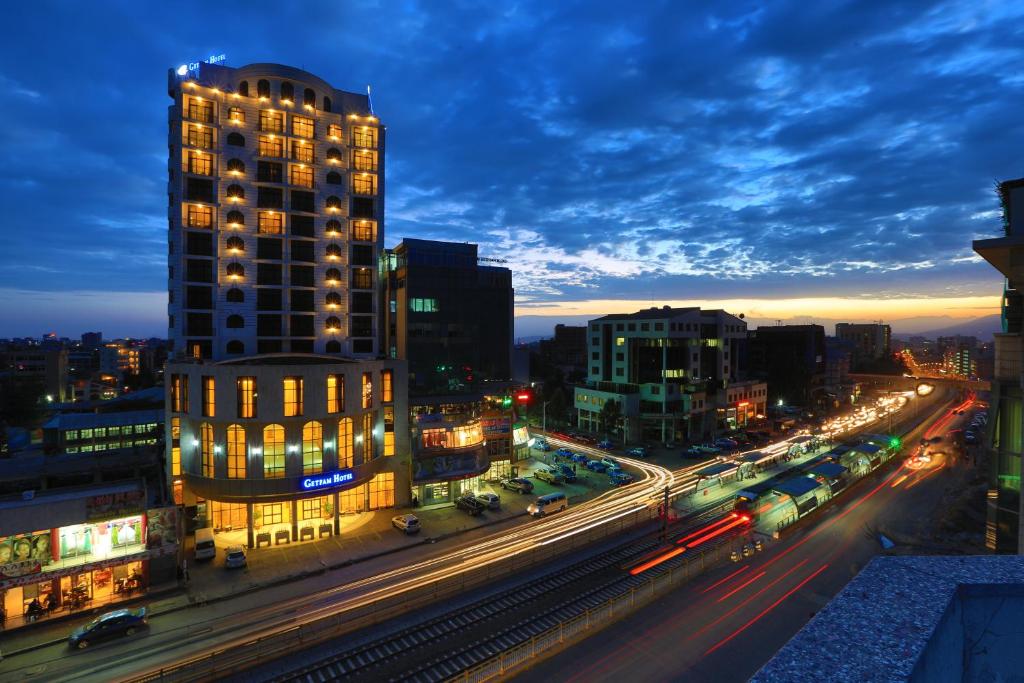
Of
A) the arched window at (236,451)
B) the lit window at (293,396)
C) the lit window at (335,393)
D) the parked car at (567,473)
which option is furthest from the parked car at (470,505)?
the arched window at (236,451)

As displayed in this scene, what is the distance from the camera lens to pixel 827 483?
48656mm

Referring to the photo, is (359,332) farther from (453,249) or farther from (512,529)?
(453,249)

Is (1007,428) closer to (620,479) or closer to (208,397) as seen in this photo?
(620,479)

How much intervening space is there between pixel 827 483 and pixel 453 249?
64662 mm

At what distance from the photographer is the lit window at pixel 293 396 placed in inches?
1618

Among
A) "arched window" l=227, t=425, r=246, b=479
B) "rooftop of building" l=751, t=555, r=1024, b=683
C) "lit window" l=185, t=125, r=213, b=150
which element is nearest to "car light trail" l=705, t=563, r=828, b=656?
"rooftop of building" l=751, t=555, r=1024, b=683

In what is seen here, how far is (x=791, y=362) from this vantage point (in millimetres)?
A: 108125

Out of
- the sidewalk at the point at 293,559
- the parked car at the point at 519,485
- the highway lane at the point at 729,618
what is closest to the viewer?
the highway lane at the point at 729,618

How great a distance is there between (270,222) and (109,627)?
35.9m

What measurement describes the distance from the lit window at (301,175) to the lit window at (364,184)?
Result: 4.44 metres

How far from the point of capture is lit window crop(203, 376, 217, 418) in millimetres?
40625

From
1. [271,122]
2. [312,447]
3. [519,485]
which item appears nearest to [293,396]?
[312,447]

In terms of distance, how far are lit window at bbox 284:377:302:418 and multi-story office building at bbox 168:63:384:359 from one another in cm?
1112

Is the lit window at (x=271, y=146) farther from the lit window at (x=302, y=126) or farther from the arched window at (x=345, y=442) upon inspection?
the arched window at (x=345, y=442)
